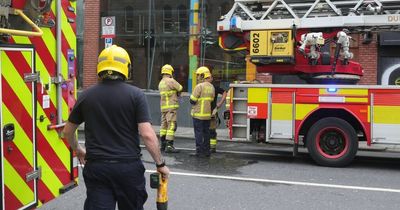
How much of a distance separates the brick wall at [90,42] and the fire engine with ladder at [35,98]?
12.6 m

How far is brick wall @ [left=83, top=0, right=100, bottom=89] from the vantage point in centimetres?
1705

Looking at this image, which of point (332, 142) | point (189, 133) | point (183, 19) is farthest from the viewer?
point (183, 19)

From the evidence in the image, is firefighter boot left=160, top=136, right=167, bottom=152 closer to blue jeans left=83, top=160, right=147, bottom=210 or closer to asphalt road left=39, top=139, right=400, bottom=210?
asphalt road left=39, top=139, right=400, bottom=210

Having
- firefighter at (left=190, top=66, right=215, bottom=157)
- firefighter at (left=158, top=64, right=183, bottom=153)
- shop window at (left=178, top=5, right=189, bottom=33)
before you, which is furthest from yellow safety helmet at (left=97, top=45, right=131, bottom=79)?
shop window at (left=178, top=5, right=189, bottom=33)

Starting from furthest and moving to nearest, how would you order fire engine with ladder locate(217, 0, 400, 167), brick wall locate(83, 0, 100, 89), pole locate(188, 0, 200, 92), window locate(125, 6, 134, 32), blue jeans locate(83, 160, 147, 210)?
brick wall locate(83, 0, 100, 89), window locate(125, 6, 134, 32), pole locate(188, 0, 200, 92), fire engine with ladder locate(217, 0, 400, 167), blue jeans locate(83, 160, 147, 210)

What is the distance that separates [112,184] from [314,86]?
6169mm

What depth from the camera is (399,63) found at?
1409 cm

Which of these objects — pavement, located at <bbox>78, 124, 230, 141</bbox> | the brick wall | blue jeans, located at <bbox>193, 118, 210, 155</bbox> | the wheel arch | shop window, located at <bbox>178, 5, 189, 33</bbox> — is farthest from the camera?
the brick wall

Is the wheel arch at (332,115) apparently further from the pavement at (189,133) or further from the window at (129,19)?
Answer: the window at (129,19)

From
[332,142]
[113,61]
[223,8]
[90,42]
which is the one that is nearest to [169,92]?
[332,142]

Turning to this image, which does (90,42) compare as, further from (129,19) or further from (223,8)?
(223,8)

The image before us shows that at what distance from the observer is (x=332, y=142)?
9188 mm

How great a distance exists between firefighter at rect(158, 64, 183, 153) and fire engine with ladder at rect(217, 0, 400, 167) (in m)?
1.32

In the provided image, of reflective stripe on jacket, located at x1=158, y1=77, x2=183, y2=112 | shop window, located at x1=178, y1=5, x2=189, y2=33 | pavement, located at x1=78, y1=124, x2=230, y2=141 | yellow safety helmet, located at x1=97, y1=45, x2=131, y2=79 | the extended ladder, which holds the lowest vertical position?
pavement, located at x1=78, y1=124, x2=230, y2=141
